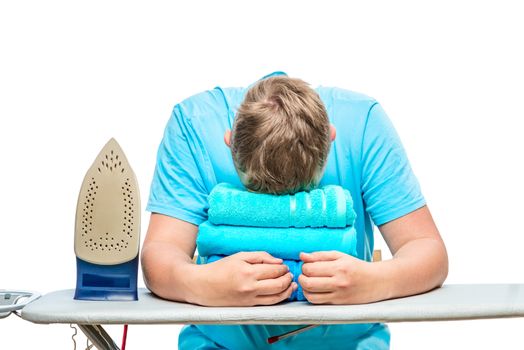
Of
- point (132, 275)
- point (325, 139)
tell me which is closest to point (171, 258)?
point (132, 275)

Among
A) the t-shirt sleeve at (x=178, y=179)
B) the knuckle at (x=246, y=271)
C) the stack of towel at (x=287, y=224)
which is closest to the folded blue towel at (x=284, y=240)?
the stack of towel at (x=287, y=224)

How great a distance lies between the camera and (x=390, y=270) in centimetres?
191

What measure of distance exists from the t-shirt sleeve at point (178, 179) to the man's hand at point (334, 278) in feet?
1.25

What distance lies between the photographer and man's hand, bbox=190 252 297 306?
1.84 m

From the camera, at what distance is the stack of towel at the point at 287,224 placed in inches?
76.0

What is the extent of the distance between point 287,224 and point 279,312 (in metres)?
0.21

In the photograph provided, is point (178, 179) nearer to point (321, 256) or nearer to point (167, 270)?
point (167, 270)

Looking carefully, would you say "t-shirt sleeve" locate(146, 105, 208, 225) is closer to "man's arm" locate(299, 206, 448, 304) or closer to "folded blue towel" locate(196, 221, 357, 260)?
"folded blue towel" locate(196, 221, 357, 260)

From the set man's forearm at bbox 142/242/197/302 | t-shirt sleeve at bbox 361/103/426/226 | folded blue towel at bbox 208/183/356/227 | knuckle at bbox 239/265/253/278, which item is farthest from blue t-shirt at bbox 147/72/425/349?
knuckle at bbox 239/265/253/278

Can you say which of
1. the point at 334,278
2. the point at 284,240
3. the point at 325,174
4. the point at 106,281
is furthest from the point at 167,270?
the point at 325,174

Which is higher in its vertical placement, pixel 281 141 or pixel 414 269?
pixel 281 141

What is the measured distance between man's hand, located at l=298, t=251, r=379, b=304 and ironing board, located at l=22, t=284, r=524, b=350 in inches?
1.1

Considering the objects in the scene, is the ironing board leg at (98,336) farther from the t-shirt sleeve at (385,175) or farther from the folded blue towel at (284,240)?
the t-shirt sleeve at (385,175)

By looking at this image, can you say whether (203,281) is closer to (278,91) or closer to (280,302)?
(280,302)
